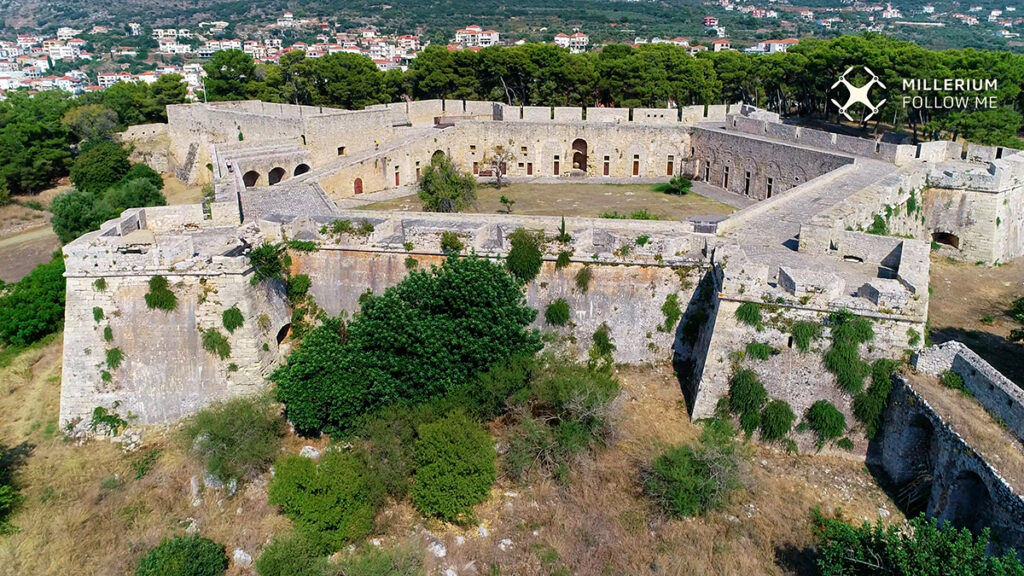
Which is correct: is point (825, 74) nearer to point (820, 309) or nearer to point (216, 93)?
point (820, 309)

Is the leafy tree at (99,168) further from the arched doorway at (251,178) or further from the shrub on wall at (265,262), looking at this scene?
the shrub on wall at (265,262)

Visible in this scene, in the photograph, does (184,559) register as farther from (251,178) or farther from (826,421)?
(251,178)

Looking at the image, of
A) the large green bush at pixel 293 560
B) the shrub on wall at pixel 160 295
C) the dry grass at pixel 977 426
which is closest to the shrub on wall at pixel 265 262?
the shrub on wall at pixel 160 295

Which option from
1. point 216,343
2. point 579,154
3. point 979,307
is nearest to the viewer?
point 216,343

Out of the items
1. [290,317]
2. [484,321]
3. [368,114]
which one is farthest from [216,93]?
[484,321]

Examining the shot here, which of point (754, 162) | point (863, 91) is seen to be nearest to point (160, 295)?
point (754, 162)

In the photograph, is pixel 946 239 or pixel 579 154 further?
pixel 579 154
